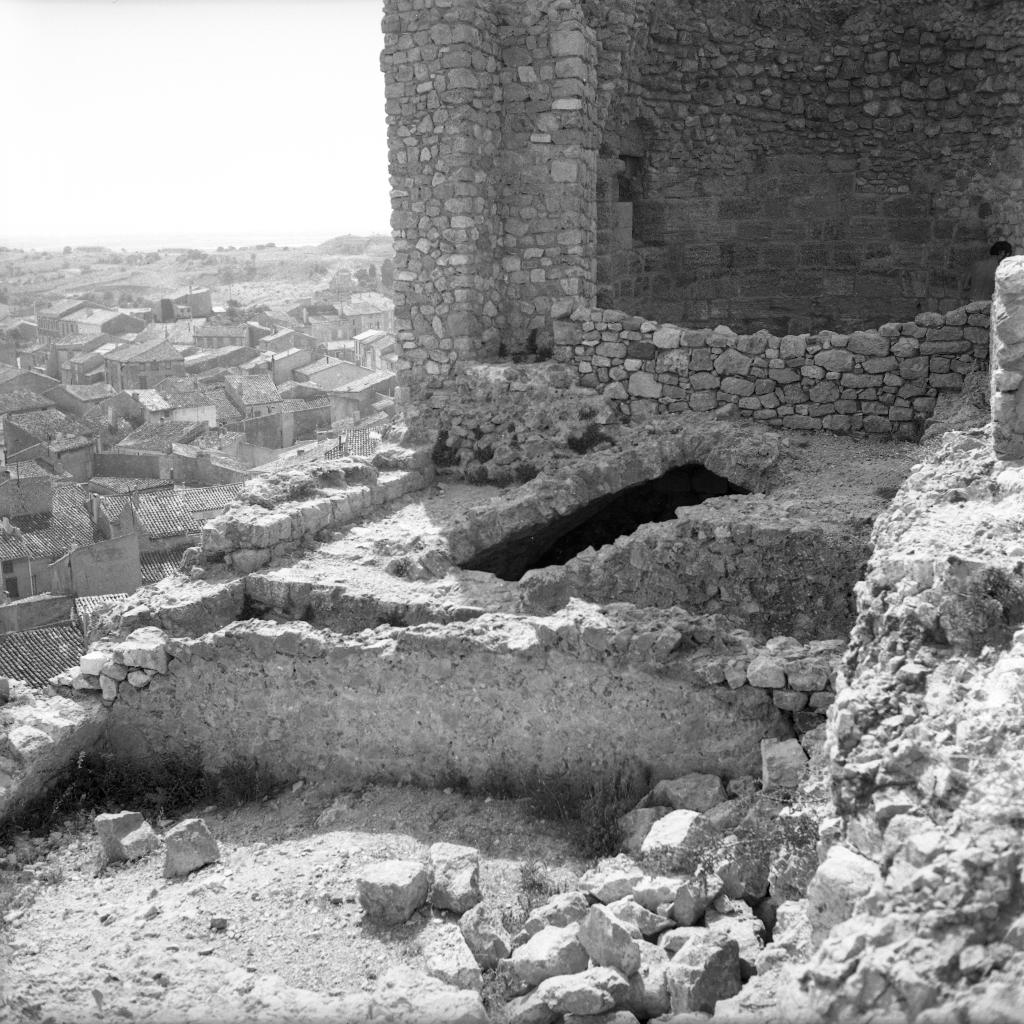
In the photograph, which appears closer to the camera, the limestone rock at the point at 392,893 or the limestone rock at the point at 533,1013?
the limestone rock at the point at 533,1013

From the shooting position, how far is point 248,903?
217 inches

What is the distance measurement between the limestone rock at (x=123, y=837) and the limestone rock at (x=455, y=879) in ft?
5.03

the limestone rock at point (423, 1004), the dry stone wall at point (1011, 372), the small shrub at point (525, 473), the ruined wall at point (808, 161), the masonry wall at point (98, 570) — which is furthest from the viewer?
the masonry wall at point (98, 570)

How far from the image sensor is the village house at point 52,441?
32.5 metres

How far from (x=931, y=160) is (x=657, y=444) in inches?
203

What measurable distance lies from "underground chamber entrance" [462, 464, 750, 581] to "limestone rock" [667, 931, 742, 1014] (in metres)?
4.26

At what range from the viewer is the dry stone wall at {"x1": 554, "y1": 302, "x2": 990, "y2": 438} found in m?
9.12

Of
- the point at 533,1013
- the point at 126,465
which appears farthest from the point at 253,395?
the point at 533,1013

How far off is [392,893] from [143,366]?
4116 cm

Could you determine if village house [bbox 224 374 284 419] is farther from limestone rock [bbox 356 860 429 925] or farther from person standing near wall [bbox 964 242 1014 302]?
limestone rock [bbox 356 860 429 925]

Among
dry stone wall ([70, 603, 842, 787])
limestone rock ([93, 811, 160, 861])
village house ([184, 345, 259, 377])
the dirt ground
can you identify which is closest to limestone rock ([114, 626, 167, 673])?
dry stone wall ([70, 603, 842, 787])

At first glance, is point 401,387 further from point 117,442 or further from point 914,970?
point 117,442

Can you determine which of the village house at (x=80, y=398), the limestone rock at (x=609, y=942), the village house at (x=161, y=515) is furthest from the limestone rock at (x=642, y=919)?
the village house at (x=80, y=398)

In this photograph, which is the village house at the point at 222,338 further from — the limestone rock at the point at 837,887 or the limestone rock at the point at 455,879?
the limestone rock at the point at 837,887
